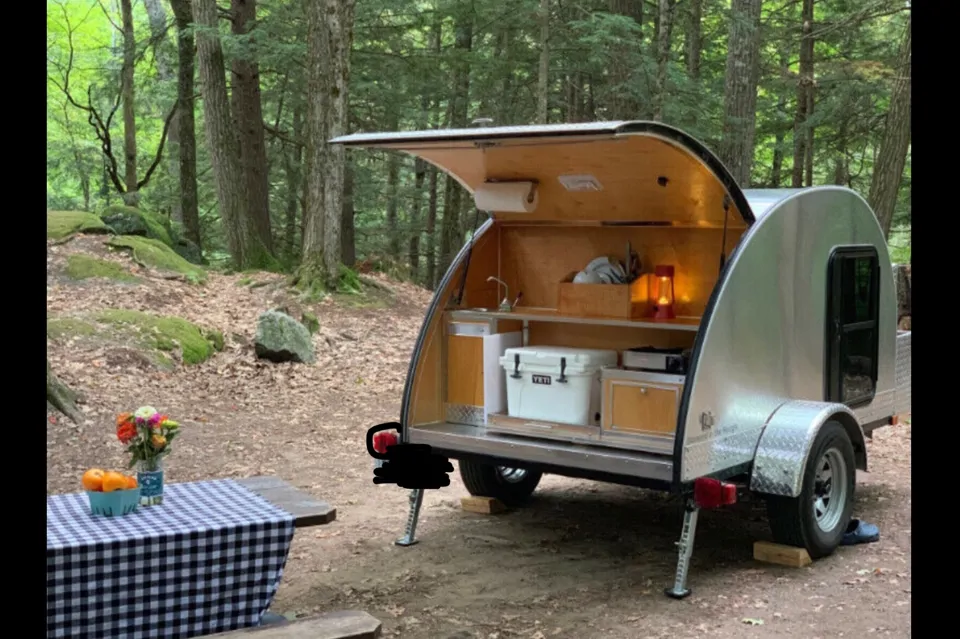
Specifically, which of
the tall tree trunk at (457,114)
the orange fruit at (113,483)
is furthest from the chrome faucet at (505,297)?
the tall tree trunk at (457,114)

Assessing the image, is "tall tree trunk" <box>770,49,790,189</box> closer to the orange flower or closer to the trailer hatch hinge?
the trailer hatch hinge

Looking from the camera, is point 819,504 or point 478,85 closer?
point 819,504

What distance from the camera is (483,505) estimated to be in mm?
6949

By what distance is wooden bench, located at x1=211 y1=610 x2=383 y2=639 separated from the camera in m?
3.88

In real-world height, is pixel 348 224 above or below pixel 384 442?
above

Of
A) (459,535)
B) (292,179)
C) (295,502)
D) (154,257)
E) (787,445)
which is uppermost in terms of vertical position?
(292,179)

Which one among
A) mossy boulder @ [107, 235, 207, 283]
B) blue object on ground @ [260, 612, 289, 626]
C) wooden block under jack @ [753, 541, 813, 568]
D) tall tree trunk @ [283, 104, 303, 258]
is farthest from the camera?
tall tree trunk @ [283, 104, 303, 258]

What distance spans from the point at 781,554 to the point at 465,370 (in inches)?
91.8

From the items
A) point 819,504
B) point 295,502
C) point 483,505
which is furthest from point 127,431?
point 819,504

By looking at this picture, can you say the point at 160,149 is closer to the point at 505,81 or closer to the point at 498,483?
the point at 505,81

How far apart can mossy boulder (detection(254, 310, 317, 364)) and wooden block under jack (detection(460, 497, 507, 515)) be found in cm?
465

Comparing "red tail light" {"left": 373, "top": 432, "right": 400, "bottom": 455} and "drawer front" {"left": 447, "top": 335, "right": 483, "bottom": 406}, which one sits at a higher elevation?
"drawer front" {"left": 447, "top": 335, "right": 483, "bottom": 406}

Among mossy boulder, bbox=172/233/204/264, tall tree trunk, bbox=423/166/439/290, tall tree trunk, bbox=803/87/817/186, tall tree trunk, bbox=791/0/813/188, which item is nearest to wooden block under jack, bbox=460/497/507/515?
tall tree trunk, bbox=791/0/813/188
